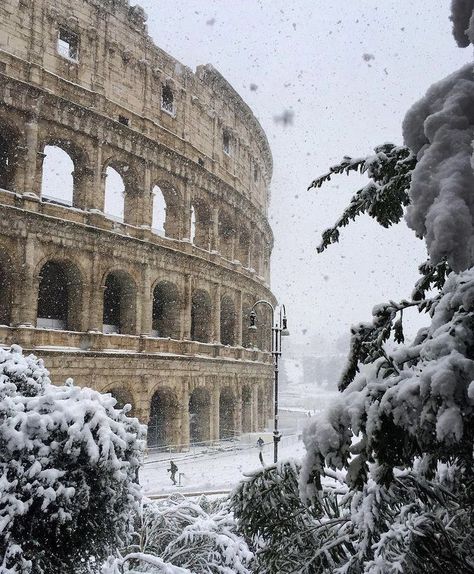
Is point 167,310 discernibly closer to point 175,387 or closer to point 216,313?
point 216,313

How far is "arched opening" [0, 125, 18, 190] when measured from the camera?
16.7 metres

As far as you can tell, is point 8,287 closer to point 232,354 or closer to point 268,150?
point 232,354

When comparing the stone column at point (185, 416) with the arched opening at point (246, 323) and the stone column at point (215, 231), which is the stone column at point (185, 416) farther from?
the arched opening at point (246, 323)

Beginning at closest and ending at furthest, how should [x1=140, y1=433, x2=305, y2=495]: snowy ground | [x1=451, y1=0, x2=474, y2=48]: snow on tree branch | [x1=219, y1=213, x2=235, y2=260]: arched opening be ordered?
[x1=451, y1=0, x2=474, y2=48]: snow on tree branch, [x1=140, y1=433, x2=305, y2=495]: snowy ground, [x1=219, y1=213, x2=235, y2=260]: arched opening

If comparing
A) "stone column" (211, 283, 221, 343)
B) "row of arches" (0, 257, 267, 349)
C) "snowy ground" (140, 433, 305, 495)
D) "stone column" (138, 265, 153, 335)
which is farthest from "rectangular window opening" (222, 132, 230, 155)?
"snowy ground" (140, 433, 305, 495)

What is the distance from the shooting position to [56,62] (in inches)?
704

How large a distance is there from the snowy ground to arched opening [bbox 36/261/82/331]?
5.49m

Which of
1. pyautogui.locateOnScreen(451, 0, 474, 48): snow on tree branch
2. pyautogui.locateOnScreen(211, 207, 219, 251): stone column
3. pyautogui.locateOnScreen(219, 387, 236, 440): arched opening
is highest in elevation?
pyautogui.locateOnScreen(211, 207, 219, 251): stone column

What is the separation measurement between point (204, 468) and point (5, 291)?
915 cm

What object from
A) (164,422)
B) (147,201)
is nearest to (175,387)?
(164,422)

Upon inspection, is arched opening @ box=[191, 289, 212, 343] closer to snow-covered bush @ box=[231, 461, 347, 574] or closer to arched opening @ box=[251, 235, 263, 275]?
arched opening @ box=[251, 235, 263, 275]

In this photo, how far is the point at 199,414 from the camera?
74.7 ft

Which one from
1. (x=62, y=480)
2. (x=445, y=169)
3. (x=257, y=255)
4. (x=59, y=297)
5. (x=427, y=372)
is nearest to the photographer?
(x=427, y=372)

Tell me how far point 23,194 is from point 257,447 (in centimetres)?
1425
